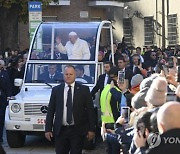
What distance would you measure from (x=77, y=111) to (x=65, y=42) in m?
4.55

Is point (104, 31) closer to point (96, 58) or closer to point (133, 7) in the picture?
point (96, 58)

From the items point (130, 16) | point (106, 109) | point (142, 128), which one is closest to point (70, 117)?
point (106, 109)

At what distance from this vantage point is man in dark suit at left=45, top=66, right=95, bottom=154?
846 centimetres

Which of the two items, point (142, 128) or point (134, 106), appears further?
point (134, 106)

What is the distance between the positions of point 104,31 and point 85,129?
615 cm

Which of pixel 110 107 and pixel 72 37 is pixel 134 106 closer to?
pixel 110 107

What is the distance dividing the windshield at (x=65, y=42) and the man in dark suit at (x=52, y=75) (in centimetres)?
36

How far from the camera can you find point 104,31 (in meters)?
14.5

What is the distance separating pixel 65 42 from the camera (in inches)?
512

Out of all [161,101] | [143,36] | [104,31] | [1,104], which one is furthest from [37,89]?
[143,36]

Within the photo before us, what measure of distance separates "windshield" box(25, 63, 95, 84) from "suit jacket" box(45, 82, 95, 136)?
11.6 ft

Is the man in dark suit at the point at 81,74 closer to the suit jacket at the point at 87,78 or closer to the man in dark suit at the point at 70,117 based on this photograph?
the suit jacket at the point at 87,78

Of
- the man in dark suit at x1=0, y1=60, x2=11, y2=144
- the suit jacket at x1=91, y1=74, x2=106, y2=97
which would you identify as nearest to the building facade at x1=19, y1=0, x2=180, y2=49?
the man in dark suit at x1=0, y1=60, x2=11, y2=144

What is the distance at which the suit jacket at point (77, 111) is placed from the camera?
27.9 feet
